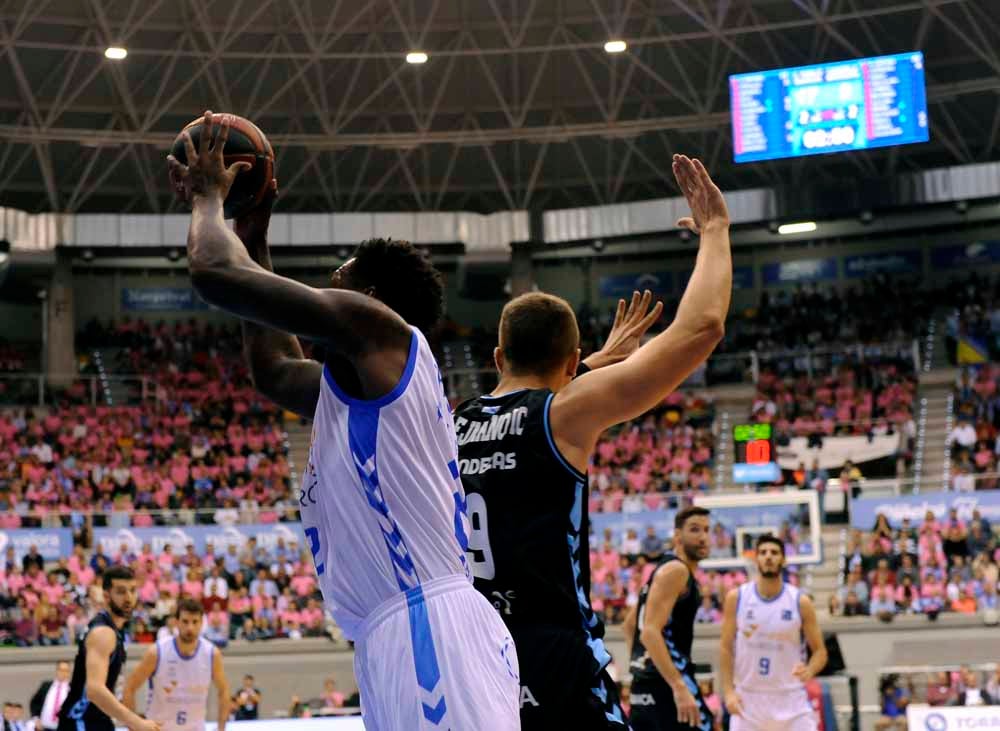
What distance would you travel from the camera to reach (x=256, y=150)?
3.95 metres

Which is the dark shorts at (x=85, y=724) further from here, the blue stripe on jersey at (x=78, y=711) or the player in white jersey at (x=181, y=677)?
the player in white jersey at (x=181, y=677)

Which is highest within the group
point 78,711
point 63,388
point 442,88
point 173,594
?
point 442,88

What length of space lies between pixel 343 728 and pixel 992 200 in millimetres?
27151

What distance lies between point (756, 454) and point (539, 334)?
18.0m

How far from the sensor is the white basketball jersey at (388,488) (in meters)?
3.62

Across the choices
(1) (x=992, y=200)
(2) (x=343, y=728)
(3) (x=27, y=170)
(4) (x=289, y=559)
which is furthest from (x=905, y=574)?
(3) (x=27, y=170)

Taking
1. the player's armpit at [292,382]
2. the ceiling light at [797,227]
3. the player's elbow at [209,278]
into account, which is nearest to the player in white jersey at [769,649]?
the player's armpit at [292,382]

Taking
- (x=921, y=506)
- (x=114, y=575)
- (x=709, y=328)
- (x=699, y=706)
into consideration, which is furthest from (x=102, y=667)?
(x=921, y=506)

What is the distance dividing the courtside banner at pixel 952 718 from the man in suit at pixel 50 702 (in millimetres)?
8448

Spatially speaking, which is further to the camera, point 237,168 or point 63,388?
point 63,388

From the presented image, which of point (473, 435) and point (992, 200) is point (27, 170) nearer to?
point (992, 200)

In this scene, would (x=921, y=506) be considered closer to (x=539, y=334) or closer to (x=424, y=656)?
(x=539, y=334)

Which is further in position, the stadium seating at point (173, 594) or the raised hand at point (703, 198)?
the stadium seating at point (173, 594)

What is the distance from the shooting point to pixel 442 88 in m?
31.3
